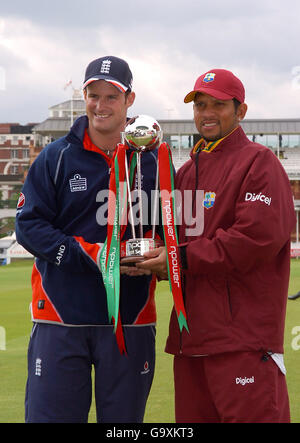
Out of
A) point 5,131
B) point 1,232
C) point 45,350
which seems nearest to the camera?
point 45,350

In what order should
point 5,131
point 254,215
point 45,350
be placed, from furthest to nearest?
1. point 5,131
2. point 45,350
3. point 254,215

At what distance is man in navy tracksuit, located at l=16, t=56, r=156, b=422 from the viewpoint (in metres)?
3.27

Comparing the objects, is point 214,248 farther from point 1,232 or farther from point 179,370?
point 1,232

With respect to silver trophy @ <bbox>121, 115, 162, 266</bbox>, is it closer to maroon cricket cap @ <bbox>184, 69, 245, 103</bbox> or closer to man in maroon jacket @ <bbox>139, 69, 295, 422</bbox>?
man in maroon jacket @ <bbox>139, 69, 295, 422</bbox>

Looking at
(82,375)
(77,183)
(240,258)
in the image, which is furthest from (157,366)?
(240,258)

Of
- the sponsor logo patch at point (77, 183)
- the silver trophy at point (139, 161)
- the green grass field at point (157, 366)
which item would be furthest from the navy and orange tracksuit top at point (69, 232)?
the green grass field at point (157, 366)

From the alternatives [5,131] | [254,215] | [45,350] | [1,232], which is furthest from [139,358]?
[5,131]

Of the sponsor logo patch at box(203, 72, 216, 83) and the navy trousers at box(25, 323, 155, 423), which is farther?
the sponsor logo patch at box(203, 72, 216, 83)

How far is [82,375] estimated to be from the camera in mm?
3285

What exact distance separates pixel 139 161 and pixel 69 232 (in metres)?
0.48

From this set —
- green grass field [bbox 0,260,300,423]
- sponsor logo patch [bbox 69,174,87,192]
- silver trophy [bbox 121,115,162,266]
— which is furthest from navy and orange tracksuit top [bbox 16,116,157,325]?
green grass field [bbox 0,260,300,423]

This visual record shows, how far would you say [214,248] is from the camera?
3104 mm

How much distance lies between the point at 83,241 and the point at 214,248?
2.08ft

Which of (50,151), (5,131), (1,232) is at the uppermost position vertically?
(5,131)
